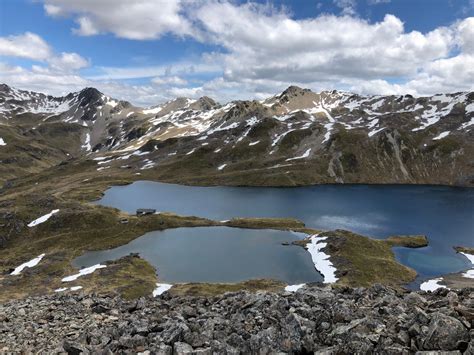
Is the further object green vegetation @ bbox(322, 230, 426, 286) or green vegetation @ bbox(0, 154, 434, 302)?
green vegetation @ bbox(322, 230, 426, 286)

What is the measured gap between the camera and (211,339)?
26969mm

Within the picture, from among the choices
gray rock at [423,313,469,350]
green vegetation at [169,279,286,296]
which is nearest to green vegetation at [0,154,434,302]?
green vegetation at [169,279,286,296]

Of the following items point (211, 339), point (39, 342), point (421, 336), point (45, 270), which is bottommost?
point (45, 270)

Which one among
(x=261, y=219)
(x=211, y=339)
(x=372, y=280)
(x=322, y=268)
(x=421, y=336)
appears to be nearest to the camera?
(x=421, y=336)

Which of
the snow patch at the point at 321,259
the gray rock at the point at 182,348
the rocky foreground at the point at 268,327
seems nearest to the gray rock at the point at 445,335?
the rocky foreground at the point at 268,327

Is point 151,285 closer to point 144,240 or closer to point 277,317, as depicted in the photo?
point 144,240

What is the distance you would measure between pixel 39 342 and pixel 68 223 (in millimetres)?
112874

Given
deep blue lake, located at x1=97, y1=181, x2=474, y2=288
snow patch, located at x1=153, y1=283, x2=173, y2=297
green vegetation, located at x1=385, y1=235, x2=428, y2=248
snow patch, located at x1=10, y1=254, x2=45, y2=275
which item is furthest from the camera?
green vegetation, located at x1=385, y1=235, x2=428, y2=248

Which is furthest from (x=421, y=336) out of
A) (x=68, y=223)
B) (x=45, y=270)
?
(x=68, y=223)

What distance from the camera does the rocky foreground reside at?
2269 centimetres

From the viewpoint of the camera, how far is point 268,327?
27719 millimetres

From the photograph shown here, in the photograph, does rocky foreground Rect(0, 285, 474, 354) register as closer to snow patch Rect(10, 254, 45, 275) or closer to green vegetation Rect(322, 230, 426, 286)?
green vegetation Rect(322, 230, 426, 286)

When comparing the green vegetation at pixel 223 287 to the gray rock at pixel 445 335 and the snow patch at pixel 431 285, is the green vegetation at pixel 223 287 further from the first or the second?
the gray rock at pixel 445 335

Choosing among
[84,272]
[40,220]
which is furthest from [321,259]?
[40,220]
